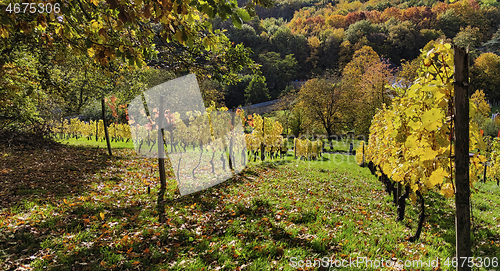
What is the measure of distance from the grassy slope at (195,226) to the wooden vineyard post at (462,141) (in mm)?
2061

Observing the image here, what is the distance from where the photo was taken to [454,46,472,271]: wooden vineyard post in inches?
58.6

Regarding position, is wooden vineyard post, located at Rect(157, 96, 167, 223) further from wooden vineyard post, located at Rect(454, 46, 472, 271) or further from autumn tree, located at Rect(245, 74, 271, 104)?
autumn tree, located at Rect(245, 74, 271, 104)

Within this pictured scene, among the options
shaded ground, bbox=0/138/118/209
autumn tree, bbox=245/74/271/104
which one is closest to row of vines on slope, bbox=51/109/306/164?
shaded ground, bbox=0/138/118/209

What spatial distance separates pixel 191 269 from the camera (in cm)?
292

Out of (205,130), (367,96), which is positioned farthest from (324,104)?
(205,130)

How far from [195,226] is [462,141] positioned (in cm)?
405

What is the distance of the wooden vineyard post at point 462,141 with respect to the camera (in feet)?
4.89

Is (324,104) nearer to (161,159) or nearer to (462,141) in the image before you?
(161,159)

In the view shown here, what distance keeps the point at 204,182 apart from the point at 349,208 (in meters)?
4.42

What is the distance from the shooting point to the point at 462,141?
4.95ft

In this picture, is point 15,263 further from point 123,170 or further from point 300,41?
point 300,41
